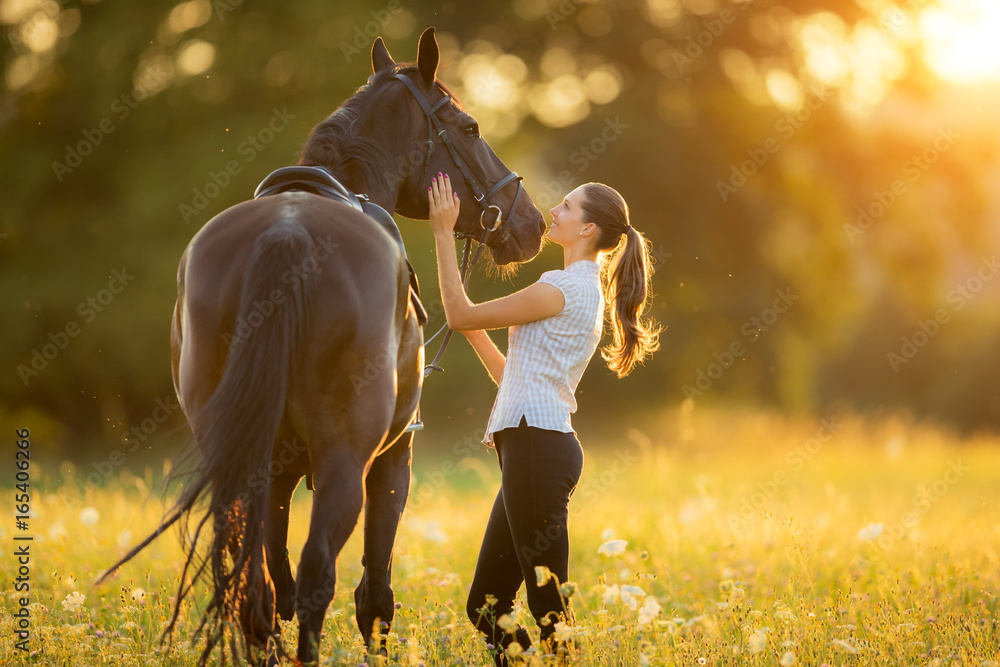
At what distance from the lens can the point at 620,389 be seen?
657 inches

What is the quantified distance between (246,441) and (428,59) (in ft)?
6.40

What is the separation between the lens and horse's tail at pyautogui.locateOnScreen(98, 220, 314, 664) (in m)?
2.46

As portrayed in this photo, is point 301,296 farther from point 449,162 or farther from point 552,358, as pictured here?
point 449,162

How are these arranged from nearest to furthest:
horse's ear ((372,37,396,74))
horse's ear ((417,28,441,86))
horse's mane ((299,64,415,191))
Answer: horse's mane ((299,64,415,191))
horse's ear ((417,28,441,86))
horse's ear ((372,37,396,74))

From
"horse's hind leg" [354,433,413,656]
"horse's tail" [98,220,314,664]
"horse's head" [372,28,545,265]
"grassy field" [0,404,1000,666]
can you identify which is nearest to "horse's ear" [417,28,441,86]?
"horse's head" [372,28,545,265]

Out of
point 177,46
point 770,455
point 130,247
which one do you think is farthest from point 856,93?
point 130,247

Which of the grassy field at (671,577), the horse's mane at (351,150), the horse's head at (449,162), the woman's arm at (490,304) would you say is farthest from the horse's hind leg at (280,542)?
the horse's head at (449,162)

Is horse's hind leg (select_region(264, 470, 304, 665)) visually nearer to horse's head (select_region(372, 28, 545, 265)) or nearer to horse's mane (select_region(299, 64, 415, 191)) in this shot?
horse's mane (select_region(299, 64, 415, 191))

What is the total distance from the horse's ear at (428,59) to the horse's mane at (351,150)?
23 cm

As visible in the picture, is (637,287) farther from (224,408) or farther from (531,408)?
(224,408)

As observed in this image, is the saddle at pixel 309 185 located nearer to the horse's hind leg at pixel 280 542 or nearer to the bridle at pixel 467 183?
the bridle at pixel 467 183

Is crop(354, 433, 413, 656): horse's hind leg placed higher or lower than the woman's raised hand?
lower

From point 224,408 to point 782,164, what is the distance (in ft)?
47.5

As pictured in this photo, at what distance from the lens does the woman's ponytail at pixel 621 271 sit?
11.3ft
